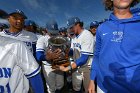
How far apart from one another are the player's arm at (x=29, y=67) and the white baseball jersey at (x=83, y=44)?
2.88 meters

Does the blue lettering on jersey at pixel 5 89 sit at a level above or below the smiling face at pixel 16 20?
below

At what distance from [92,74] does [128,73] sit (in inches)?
25.8

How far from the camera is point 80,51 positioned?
521 cm

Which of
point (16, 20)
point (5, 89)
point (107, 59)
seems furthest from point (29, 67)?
point (16, 20)

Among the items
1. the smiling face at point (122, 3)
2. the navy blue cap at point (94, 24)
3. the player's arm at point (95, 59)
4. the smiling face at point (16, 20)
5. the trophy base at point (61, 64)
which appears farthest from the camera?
the navy blue cap at point (94, 24)

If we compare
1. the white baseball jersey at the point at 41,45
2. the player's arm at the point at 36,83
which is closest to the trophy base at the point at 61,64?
the white baseball jersey at the point at 41,45

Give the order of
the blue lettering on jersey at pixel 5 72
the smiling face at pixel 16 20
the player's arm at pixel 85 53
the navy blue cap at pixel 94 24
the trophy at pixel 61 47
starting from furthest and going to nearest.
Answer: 1. the navy blue cap at pixel 94 24
2. the player's arm at pixel 85 53
3. the smiling face at pixel 16 20
4. the trophy at pixel 61 47
5. the blue lettering on jersey at pixel 5 72

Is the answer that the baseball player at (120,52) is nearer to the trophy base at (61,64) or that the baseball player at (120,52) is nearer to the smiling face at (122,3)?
the smiling face at (122,3)

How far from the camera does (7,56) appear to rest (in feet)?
7.04

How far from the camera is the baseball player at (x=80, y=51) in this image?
5.03m

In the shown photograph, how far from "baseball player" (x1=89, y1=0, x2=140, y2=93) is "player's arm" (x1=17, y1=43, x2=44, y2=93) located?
0.74 meters

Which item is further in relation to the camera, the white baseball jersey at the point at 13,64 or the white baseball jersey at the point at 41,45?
the white baseball jersey at the point at 41,45

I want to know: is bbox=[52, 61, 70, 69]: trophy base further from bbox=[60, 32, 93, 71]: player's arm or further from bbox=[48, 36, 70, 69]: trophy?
bbox=[60, 32, 93, 71]: player's arm

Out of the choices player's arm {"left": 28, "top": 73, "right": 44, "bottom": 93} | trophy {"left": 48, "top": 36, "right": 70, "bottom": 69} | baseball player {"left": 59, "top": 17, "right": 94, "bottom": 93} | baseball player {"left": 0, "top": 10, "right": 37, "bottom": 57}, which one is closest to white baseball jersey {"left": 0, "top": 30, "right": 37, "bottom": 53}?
baseball player {"left": 0, "top": 10, "right": 37, "bottom": 57}
